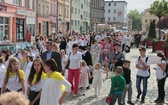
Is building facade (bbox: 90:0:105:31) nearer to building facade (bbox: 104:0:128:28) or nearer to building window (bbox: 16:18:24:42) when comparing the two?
building facade (bbox: 104:0:128:28)

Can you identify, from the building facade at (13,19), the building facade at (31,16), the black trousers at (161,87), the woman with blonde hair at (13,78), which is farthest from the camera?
the building facade at (31,16)

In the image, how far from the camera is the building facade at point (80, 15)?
213 ft

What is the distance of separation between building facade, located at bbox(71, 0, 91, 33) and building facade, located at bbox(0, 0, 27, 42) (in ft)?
86.5

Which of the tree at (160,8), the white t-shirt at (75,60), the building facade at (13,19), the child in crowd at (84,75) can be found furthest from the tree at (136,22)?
the white t-shirt at (75,60)

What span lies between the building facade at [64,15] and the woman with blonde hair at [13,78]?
47.4 metres

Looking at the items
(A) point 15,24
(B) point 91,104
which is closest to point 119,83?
(B) point 91,104

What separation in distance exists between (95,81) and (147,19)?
142m

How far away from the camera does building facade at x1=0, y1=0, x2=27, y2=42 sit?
31953mm

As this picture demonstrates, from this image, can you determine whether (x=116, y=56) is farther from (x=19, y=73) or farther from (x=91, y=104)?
(x=19, y=73)

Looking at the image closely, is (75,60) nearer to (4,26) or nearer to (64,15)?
(4,26)

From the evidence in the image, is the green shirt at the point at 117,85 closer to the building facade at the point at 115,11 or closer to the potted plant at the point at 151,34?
the potted plant at the point at 151,34

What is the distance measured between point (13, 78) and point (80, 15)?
6383cm

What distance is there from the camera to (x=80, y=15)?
70.1 metres

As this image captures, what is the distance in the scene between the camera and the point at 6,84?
22.4 ft
